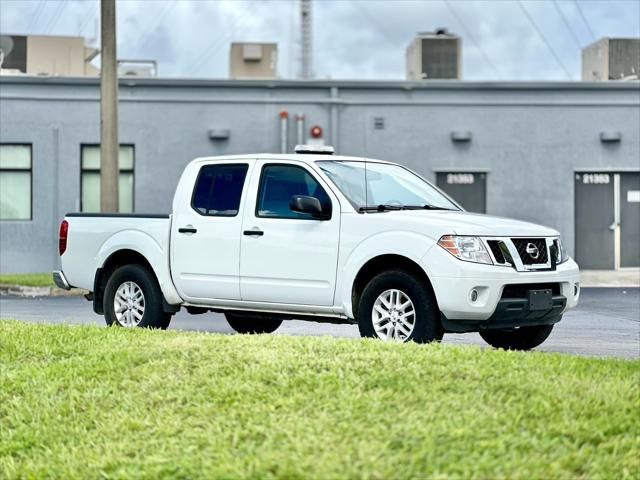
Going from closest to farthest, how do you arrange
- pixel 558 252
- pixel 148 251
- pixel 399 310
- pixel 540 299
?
pixel 399 310 < pixel 540 299 < pixel 558 252 < pixel 148 251

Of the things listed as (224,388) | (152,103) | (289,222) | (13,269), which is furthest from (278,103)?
(224,388)

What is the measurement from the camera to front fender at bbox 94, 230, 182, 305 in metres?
11.0

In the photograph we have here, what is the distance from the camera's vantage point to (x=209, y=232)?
10.7 meters

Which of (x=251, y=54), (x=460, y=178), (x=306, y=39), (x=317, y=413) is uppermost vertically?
(x=306, y=39)

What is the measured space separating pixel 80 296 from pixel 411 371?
14292mm

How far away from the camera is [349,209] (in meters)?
9.77

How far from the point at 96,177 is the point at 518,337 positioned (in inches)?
695

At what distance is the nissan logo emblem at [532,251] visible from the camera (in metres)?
9.45

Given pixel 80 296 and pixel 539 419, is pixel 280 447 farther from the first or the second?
pixel 80 296

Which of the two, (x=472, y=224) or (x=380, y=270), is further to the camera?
(x=380, y=270)

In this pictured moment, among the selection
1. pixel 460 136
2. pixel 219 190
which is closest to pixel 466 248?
pixel 219 190

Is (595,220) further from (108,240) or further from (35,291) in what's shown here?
(108,240)

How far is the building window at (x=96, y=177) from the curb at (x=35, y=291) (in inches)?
210

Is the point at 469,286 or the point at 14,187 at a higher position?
the point at 14,187
